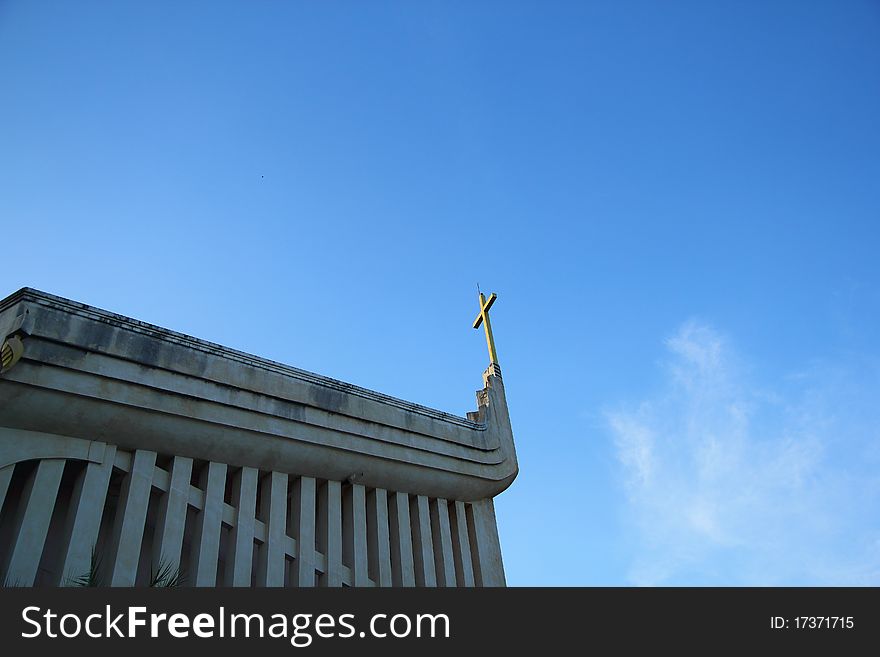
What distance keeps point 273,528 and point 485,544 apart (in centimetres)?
482

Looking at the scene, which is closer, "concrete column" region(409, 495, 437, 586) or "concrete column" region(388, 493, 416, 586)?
"concrete column" region(388, 493, 416, 586)

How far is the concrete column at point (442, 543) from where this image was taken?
1509 centimetres

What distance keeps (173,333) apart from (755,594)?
9392 millimetres

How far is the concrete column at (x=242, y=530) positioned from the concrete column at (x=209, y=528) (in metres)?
0.27

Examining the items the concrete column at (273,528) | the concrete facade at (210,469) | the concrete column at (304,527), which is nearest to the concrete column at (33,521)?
the concrete facade at (210,469)

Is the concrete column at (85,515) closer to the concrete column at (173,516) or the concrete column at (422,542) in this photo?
the concrete column at (173,516)

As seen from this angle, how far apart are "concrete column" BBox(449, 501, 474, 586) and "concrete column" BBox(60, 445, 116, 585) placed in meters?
6.82

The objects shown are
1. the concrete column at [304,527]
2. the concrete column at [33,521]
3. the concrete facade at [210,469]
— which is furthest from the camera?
the concrete column at [304,527]

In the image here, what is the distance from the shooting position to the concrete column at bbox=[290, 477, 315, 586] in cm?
1332

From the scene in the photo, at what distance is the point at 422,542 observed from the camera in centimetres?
1509

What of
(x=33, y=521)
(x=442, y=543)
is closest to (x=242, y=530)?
(x=33, y=521)

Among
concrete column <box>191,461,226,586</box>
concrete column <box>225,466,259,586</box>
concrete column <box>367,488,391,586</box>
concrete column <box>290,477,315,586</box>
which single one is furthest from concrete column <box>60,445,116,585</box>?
concrete column <box>367,488,391,586</box>

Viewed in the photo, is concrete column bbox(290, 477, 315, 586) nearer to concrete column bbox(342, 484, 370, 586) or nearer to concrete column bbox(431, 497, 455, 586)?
concrete column bbox(342, 484, 370, 586)

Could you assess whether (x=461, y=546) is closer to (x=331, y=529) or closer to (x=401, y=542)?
(x=401, y=542)
